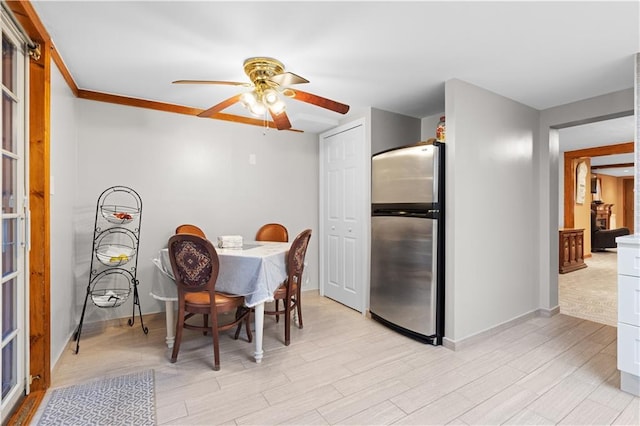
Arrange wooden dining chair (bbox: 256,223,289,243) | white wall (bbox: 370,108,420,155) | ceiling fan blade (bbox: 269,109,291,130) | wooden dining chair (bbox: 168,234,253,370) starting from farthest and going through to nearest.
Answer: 1. wooden dining chair (bbox: 256,223,289,243)
2. white wall (bbox: 370,108,420,155)
3. ceiling fan blade (bbox: 269,109,291,130)
4. wooden dining chair (bbox: 168,234,253,370)

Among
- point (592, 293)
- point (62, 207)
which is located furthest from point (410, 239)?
point (592, 293)

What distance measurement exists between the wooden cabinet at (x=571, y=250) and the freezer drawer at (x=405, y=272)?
13.7ft

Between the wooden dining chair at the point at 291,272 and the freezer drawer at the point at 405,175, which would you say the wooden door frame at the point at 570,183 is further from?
the wooden dining chair at the point at 291,272

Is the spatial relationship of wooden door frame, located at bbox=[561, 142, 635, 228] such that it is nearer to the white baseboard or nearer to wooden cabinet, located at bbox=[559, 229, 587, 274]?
wooden cabinet, located at bbox=[559, 229, 587, 274]

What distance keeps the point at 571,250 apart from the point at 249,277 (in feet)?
19.9

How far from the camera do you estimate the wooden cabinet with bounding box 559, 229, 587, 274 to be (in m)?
5.57

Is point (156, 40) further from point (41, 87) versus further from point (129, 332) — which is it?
point (129, 332)

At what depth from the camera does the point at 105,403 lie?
188cm

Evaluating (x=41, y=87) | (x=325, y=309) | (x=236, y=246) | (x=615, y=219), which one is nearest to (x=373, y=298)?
(x=325, y=309)

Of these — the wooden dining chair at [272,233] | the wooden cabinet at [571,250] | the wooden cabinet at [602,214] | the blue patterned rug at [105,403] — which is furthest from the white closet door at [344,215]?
the wooden cabinet at [602,214]

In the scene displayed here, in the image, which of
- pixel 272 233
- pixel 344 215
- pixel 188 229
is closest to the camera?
pixel 188 229

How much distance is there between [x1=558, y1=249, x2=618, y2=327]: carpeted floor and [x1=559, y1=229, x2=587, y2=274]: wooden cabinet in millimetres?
113

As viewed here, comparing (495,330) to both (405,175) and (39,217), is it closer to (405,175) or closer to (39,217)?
(405,175)

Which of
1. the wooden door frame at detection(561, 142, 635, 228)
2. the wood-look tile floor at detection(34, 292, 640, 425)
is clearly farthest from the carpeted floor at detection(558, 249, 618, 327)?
the wooden door frame at detection(561, 142, 635, 228)
